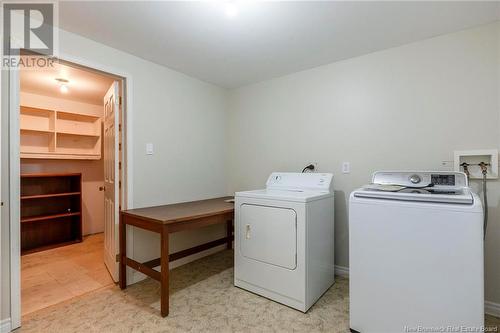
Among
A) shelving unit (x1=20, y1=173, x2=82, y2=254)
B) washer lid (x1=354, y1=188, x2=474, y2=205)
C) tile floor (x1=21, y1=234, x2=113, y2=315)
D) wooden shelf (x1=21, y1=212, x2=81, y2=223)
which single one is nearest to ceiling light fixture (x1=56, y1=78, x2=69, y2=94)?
shelving unit (x1=20, y1=173, x2=82, y2=254)

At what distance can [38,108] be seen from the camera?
11.6 feet

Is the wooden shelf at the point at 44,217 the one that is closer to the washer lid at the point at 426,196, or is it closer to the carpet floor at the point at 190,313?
the carpet floor at the point at 190,313

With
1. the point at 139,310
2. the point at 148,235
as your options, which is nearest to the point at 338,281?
the point at 139,310

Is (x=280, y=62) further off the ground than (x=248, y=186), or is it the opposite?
(x=280, y=62)

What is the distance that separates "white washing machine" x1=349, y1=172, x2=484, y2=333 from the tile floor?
2329 mm

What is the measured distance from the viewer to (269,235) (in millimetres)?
2096

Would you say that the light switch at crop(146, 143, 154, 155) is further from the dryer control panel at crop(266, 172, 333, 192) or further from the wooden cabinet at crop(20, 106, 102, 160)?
the wooden cabinet at crop(20, 106, 102, 160)

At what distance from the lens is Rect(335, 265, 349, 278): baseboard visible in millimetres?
2522

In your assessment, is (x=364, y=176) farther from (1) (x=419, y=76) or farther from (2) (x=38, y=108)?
(2) (x=38, y=108)

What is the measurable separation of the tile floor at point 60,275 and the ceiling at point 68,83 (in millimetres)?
2058

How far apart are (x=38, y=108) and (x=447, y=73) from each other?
492 centimetres

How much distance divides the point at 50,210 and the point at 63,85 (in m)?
1.89

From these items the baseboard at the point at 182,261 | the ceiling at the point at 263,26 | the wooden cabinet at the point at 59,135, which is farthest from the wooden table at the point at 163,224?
the wooden cabinet at the point at 59,135

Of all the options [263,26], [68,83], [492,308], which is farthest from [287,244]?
[68,83]
